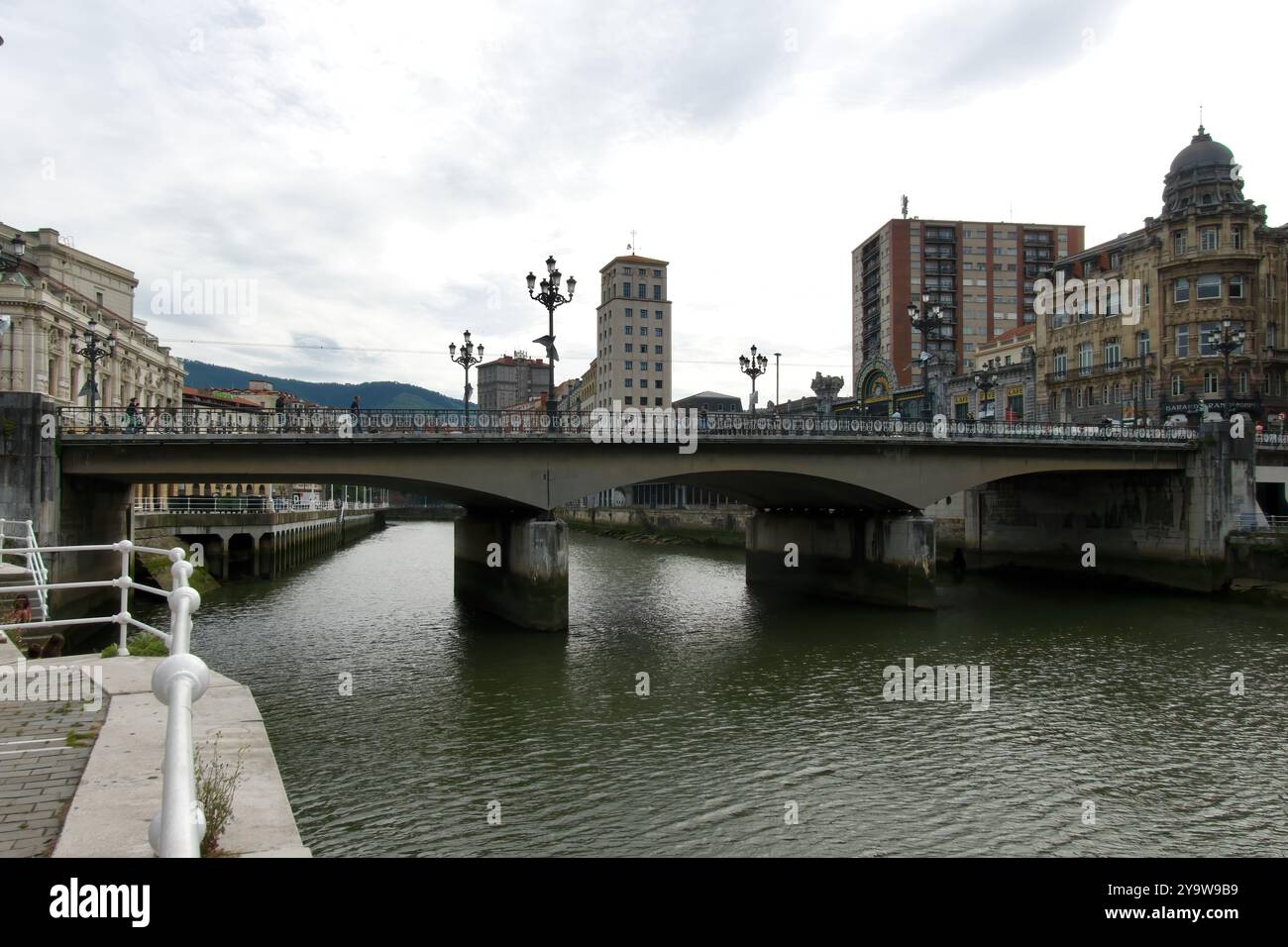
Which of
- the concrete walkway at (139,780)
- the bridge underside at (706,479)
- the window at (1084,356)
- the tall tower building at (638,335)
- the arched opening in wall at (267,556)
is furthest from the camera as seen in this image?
the tall tower building at (638,335)

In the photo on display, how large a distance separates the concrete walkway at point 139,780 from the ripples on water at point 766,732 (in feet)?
14.3

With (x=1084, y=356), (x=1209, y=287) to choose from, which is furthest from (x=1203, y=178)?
(x=1084, y=356)

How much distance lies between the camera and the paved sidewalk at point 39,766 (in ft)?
17.4

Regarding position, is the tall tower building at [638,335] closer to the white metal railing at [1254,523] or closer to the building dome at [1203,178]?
the building dome at [1203,178]

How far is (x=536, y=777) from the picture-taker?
14.4 m

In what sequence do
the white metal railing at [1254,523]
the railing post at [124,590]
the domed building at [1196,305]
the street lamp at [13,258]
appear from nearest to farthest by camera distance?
the railing post at [124,590]
the street lamp at [13,258]
the white metal railing at [1254,523]
the domed building at [1196,305]

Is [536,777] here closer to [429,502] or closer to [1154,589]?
[1154,589]

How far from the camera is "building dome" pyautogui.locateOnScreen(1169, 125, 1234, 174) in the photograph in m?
58.4

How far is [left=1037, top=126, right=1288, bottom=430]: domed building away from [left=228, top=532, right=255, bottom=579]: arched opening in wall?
52113 millimetres

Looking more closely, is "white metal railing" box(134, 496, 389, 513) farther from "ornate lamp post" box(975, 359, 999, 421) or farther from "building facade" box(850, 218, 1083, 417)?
"building facade" box(850, 218, 1083, 417)


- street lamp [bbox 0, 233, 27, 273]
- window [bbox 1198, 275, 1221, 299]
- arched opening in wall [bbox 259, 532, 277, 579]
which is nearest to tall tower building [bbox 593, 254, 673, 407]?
window [bbox 1198, 275, 1221, 299]

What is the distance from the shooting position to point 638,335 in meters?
118

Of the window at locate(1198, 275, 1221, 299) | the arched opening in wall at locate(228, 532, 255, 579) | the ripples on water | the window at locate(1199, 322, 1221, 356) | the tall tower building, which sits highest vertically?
the tall tower building

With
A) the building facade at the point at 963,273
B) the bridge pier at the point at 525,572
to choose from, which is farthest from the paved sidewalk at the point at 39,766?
the building facade at the point at 963,273
